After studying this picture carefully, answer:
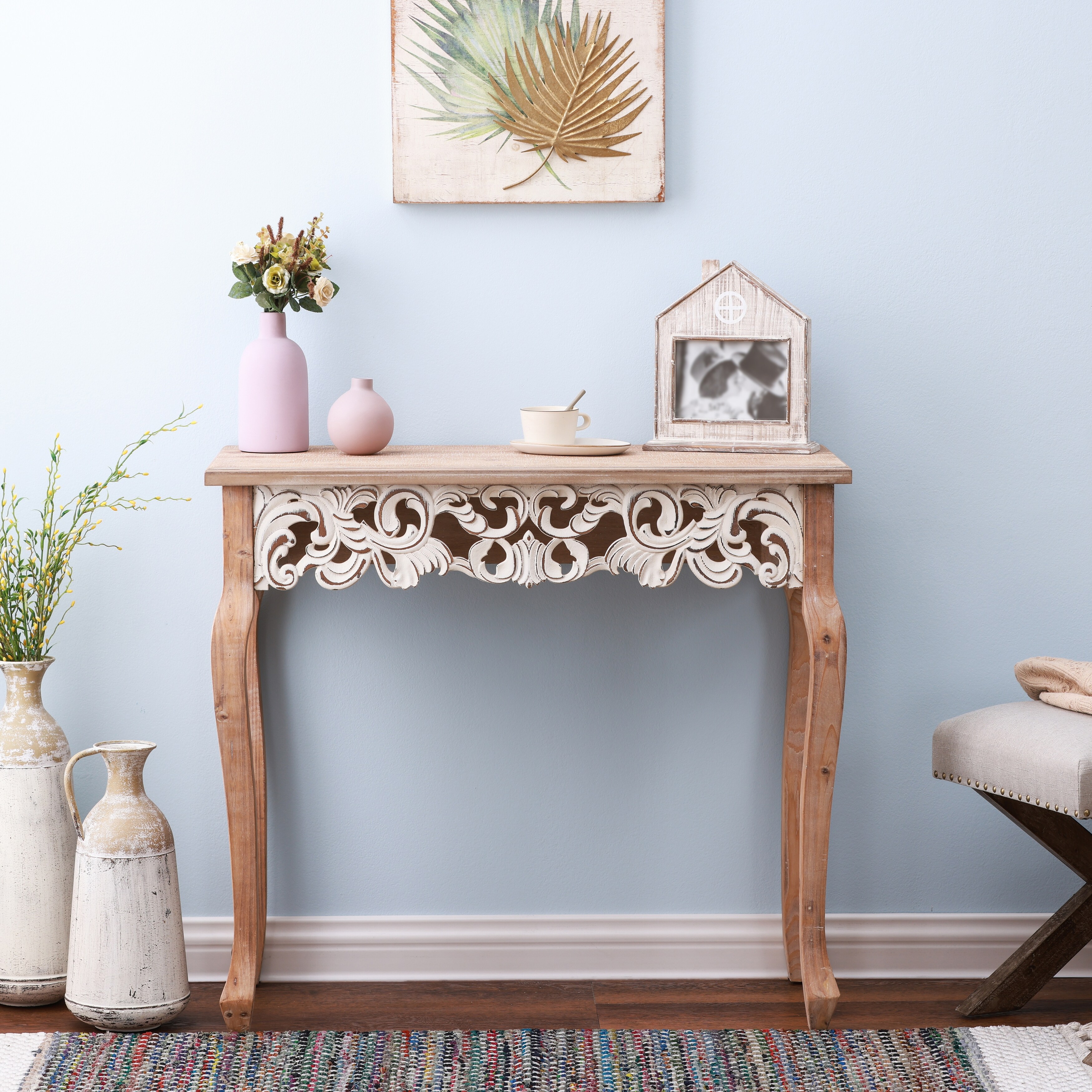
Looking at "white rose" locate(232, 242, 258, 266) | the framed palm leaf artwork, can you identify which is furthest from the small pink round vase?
the framed palm leaf artwork

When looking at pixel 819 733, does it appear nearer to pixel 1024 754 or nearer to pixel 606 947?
pixel 1024 754

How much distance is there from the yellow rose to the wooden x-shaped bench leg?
1435mm

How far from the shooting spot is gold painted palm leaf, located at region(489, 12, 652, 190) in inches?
76.2

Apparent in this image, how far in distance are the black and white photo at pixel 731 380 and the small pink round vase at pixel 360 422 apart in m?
0.50

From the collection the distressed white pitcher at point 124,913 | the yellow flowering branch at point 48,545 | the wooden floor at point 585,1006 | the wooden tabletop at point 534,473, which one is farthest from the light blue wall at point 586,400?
the wooden tabletop at point 534,473

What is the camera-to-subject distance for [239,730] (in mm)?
1714

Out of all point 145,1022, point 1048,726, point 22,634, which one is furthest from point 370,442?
point 1048,726

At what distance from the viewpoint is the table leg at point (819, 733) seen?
5.47ft

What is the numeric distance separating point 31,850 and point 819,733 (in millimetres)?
1327

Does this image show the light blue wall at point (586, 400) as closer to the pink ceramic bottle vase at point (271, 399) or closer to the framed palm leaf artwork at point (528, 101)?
the framed palm leaf artwork at point (528, 101)

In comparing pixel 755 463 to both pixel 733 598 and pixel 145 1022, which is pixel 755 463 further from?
pixel 145 1022

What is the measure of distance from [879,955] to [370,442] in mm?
1354

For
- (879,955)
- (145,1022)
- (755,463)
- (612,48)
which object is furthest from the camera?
(879,955)

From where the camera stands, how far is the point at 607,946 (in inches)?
80.7
